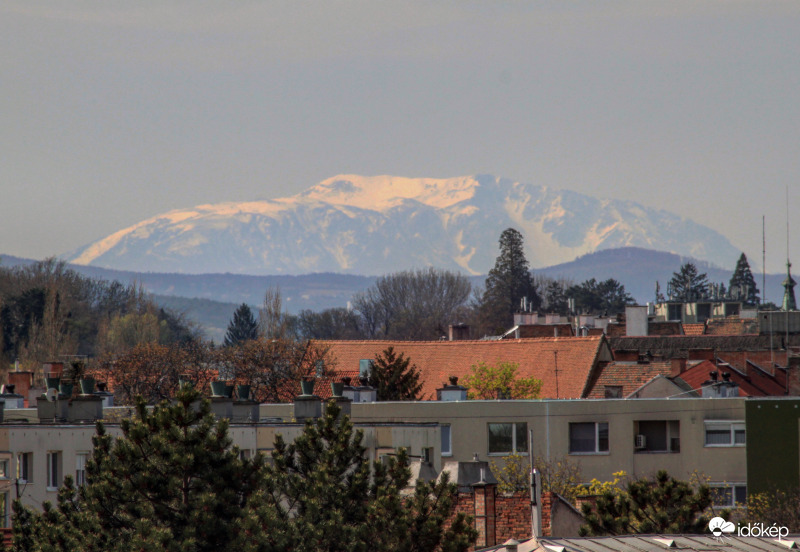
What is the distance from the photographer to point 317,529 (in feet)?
87.5

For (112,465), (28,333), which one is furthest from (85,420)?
(28,333)

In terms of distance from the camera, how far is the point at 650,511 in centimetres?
2883

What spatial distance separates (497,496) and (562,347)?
43.6m

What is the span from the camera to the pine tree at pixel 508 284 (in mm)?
177125

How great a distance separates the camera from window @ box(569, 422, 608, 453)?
163 ft

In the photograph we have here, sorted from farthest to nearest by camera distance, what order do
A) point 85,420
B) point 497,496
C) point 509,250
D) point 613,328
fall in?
point 509,250
point 613,328
point 85,420
point 497,496

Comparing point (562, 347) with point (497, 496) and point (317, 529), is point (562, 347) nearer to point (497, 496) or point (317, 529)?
point (497, 496)

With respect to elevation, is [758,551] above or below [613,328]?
below

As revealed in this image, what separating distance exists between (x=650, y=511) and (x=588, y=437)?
69.5ft

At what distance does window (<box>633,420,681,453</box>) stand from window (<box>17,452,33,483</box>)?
22662 mm

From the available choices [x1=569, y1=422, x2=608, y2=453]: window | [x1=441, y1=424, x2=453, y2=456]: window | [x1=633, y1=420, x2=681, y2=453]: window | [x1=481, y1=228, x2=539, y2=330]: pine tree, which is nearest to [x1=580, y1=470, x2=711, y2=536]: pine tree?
[x1=441, y1=424, x2=453, y2=456]: window

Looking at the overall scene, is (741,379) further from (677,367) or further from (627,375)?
(627,375)

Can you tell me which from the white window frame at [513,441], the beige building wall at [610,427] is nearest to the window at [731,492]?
the beige building wall at [610,427]

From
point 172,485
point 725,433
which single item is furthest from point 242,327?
point 172,485
